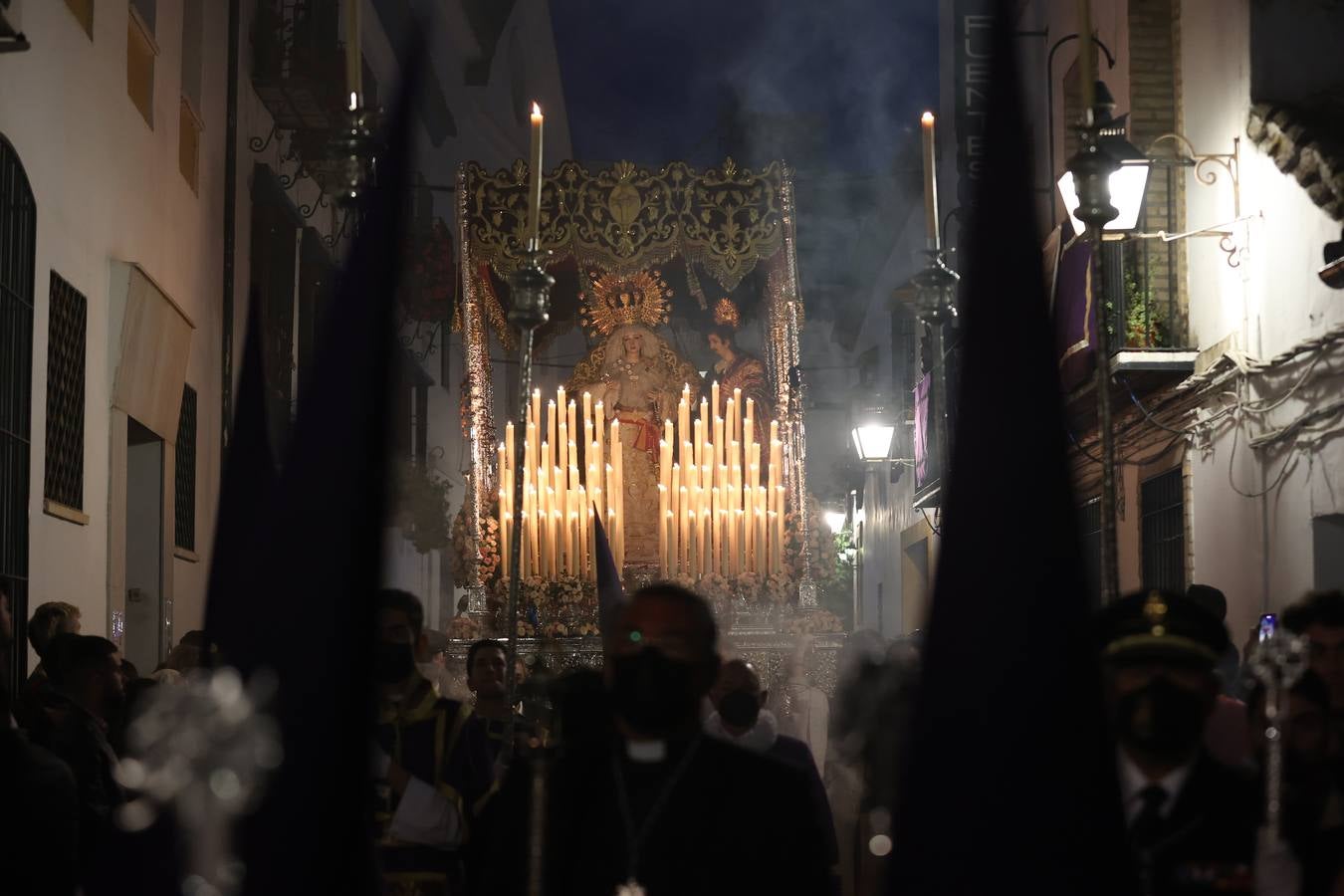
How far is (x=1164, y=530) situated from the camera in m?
14.4

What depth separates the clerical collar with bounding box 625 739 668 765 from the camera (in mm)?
3748

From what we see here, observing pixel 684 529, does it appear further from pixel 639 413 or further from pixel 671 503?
pixel 639 413

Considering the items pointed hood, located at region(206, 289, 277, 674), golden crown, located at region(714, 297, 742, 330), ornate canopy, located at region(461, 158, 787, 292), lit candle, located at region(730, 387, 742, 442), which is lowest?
pointed hood, located at region(206, 289, 277, 674)

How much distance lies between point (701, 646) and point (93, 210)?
8.71 meters

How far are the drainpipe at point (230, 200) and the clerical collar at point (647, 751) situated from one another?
12.0m

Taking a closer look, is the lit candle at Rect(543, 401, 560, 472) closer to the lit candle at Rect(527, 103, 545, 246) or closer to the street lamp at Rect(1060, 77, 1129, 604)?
the lit candle at Rect(527, 103, 545, 246)

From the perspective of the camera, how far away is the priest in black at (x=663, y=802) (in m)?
3.58

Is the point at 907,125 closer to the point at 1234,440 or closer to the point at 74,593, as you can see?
the point at 1234,440

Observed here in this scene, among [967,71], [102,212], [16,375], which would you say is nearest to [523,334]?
[16,375]

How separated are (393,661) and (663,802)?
179 centimetres

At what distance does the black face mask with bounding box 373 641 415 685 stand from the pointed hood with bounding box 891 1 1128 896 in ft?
7.72

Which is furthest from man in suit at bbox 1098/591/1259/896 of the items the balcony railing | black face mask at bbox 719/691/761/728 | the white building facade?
the balcony railing

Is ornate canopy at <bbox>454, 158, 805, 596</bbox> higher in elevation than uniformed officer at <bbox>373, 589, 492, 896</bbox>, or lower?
higher

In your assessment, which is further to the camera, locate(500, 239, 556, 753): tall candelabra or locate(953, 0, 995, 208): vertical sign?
locate(953, 0, 995, 208): vertical sign
